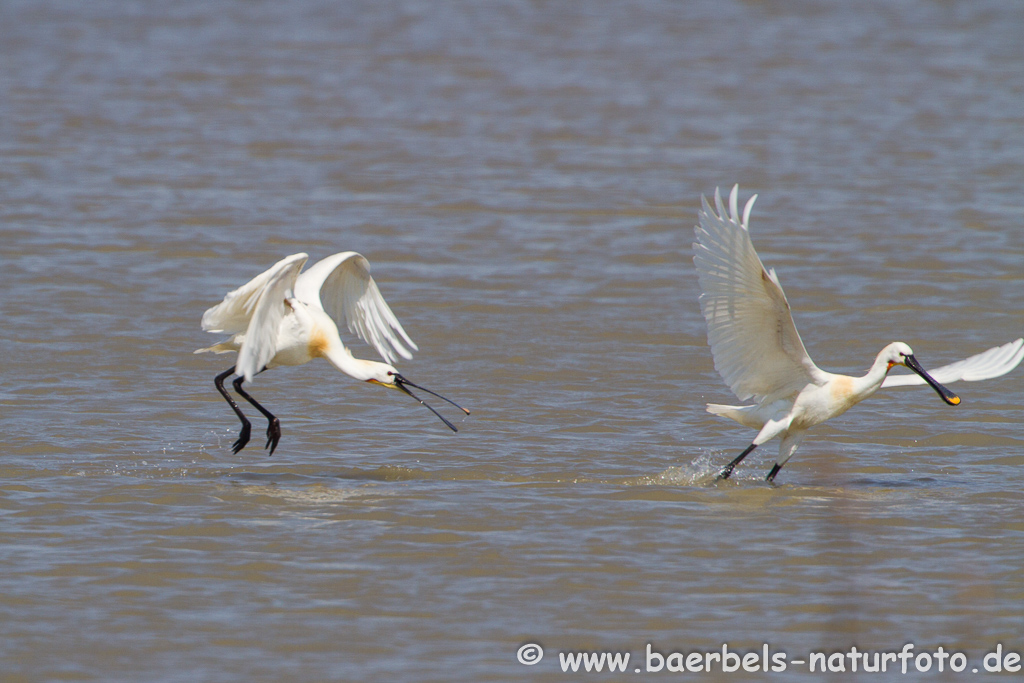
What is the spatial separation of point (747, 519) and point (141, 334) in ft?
16.6

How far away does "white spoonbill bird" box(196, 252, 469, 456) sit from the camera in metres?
7.80

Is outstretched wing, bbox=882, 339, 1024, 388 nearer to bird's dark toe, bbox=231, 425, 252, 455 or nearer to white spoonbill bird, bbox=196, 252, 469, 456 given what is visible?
white spoonbill bird, bbox=196, 252, 469, 456

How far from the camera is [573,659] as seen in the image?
591 centimetres

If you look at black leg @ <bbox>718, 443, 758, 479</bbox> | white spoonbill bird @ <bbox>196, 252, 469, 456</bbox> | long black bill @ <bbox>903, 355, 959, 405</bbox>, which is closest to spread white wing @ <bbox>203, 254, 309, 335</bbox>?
white spoonbill bird @ <bbox>196, 252, 469, 456</bbox>

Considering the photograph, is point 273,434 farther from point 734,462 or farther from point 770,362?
point 770,362

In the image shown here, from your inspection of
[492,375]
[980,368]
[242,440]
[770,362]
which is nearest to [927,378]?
[980,368]

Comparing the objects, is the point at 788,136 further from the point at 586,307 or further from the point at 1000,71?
the point at 586,307

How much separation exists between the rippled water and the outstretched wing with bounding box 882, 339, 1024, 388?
0.51m

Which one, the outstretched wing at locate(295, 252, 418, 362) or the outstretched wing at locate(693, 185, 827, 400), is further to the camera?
the outstretched wing at locate(295, 252, 418, 362)

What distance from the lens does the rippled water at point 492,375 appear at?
6332 millimetres

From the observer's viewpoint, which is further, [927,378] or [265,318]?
[927,378]

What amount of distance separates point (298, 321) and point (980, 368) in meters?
3.56

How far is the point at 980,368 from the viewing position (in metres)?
8.41

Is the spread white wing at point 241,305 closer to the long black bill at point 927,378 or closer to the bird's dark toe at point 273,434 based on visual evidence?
the bird's dark toe at point 273,434
